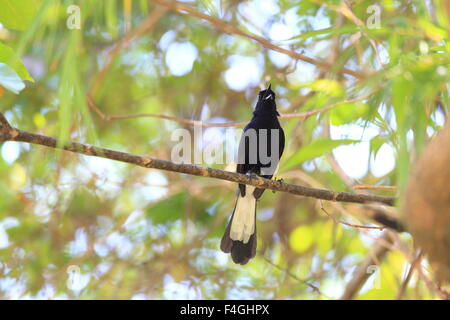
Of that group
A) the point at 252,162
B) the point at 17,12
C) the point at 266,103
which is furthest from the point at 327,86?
the point at 252,162

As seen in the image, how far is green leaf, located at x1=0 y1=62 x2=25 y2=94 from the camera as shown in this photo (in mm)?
1652

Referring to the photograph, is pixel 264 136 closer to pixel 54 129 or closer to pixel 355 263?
pixel 355 263

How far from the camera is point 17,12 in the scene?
189 centimetres

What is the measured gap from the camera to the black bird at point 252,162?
12.0 feet

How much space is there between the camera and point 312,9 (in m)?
3.94

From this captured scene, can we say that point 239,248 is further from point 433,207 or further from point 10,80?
point 433,207

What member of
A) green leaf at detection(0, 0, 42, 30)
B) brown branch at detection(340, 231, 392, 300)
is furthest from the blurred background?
green leaf at detection(0, 0, 42, 30)

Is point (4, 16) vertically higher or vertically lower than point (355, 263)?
higher

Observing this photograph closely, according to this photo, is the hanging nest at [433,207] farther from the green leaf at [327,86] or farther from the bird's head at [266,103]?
the bird's head at [266,103]

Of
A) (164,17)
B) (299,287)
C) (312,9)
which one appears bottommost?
(299,287)

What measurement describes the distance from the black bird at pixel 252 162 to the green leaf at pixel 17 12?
84.8 inches

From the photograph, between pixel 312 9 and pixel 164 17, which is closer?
pixel 312 9
